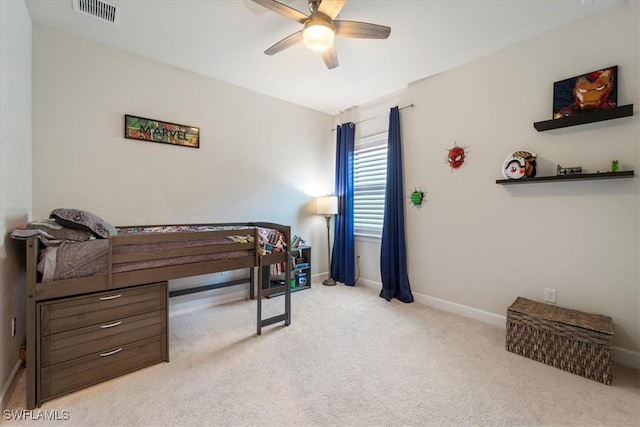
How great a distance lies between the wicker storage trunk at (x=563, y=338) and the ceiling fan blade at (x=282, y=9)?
265 centimetres

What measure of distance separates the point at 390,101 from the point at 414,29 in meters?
1.29

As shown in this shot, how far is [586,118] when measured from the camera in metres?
2.04

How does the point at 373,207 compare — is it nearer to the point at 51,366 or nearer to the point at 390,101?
the point at 390,101

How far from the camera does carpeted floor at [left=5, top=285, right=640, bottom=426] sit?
1.47 m

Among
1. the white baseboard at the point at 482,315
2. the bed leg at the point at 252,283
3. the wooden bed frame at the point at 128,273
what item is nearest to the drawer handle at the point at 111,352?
the wooden bed frame at the point at 128,273

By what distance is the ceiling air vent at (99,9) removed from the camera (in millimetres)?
1951

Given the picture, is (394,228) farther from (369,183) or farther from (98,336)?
(98,336)

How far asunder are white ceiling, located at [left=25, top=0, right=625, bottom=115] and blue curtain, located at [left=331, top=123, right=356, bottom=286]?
964 millimetres

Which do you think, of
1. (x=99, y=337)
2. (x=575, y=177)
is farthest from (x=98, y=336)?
(x=575, y=177)

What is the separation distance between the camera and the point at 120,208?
254cm

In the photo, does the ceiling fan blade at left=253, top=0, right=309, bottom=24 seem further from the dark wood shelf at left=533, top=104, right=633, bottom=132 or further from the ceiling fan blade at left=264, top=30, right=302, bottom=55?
the dark wood shelf at left=533, top=104, right=633, bottom=132

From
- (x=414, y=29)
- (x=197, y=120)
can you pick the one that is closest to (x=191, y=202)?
(x=197, y=120)

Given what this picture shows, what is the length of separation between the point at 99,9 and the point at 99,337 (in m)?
2.29

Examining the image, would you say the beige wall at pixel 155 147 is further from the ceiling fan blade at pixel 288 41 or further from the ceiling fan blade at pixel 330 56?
the ceiling fan blade at pixel 330 56
